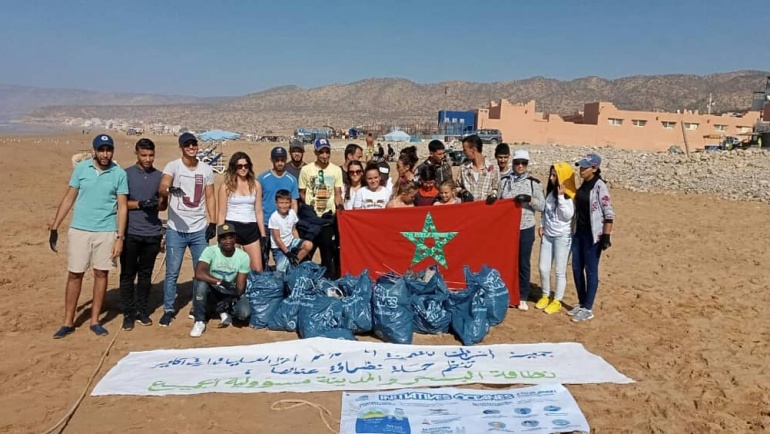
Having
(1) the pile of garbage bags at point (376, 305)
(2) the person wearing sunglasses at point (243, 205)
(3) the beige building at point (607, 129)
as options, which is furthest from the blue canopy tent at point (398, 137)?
(1) the pile of garbage bags at point (376, 305)

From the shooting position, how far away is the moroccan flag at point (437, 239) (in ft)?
20.4

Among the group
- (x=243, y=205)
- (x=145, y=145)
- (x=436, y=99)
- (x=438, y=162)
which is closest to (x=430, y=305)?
(x=438, y=162)

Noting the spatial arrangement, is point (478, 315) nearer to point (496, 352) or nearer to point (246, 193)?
point (496, 352)

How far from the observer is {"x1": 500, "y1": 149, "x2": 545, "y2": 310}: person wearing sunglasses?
602cm

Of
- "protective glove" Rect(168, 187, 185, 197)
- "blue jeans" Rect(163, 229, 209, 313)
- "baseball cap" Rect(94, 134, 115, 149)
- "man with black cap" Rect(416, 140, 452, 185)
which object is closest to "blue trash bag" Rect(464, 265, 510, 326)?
"man with black cap" Rect(416, 140, 452, 185)

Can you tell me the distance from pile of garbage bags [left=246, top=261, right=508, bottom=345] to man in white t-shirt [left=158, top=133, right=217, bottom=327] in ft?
2.36

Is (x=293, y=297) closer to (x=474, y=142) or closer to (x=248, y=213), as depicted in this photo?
(x=248, y=213)

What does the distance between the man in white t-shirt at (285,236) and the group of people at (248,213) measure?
0.01 m

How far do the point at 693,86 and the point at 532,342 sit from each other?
464 ft

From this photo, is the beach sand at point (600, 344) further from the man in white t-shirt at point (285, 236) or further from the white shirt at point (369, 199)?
the white shirt at point (369, 199)

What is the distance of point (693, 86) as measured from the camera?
126m

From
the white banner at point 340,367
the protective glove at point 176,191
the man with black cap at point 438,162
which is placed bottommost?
the white banner at point 340,367

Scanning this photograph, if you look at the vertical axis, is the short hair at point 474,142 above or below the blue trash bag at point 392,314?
above

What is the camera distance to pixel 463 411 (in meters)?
3.86
